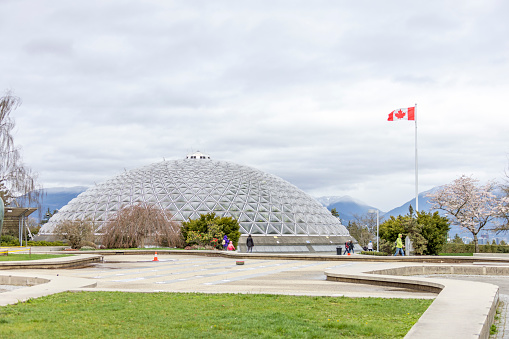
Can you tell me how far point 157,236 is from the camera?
1511 inches

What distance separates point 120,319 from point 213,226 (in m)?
28.8

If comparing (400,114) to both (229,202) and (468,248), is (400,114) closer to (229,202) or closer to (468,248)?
(468,248)

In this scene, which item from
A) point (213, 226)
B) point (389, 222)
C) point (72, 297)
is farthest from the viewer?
point (213, 226)

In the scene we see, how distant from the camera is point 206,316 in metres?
8.45

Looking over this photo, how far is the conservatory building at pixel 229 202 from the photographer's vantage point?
Result: 42656mm

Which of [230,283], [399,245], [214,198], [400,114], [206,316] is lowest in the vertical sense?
[230,283]

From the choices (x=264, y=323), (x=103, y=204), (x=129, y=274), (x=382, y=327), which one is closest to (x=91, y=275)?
(x=129, y=274)

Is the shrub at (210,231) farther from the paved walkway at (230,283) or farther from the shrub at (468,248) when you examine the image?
the paved walkway at (230,283)

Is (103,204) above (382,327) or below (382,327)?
above

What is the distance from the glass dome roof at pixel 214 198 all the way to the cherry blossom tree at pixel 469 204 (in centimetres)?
1028

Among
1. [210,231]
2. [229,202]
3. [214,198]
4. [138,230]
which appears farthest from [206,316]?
[214,198]

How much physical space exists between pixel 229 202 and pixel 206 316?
3714 cm

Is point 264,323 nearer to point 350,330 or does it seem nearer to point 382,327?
A: point 350,330

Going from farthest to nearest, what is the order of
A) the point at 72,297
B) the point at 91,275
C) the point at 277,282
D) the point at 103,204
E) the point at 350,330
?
the point at 103,204
the point at 91,275
the point at 277,282
the point at 72,297
the point at 350,330
